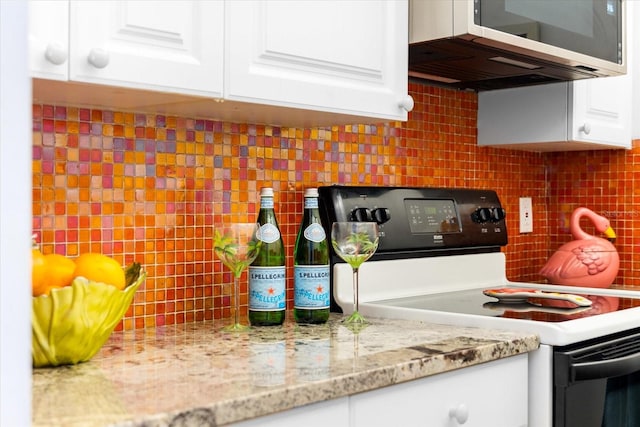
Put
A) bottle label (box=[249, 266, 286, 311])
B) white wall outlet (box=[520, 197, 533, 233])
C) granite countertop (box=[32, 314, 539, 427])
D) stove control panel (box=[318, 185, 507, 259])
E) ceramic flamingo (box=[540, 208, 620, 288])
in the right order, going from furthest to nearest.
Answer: white wall outlet (box=[520, 197, 533, 233]) → ceramic flamingo (box=[540, 208, 620, 288]) → stove control panel (box=[318, 185, 507, 259]) → bottle label (box=[249, 266, 286, 311]) → granite countertop (box=[32, 314, 539, 427])

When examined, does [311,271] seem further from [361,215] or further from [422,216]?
[422,216]

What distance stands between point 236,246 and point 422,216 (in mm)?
694

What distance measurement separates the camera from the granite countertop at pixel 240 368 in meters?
1.00

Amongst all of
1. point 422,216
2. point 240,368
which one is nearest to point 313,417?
point 240,368

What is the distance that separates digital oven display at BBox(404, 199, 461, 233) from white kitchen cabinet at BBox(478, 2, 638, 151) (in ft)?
1.36

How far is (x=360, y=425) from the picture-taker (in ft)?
3.99

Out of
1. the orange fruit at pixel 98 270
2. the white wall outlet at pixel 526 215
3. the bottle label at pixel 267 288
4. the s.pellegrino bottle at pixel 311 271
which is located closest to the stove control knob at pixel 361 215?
the s.pellegrino bottle at pixel 311 271

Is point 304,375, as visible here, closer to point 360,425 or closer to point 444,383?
point 360,425

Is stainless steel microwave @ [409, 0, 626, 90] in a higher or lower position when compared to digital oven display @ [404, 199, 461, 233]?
higher

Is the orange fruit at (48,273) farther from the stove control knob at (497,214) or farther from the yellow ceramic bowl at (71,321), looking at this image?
the stove control knob at (497,214)

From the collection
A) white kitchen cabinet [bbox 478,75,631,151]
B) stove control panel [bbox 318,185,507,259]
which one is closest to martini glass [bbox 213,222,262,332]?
stove control panel [bbox 318,185,507,259]

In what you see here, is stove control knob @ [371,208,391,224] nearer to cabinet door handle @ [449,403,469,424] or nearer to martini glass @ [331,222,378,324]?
martini glass @ [331,222,378,324]

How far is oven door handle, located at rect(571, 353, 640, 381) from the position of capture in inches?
60.1

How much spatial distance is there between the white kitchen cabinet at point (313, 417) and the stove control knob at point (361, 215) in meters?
0.78
